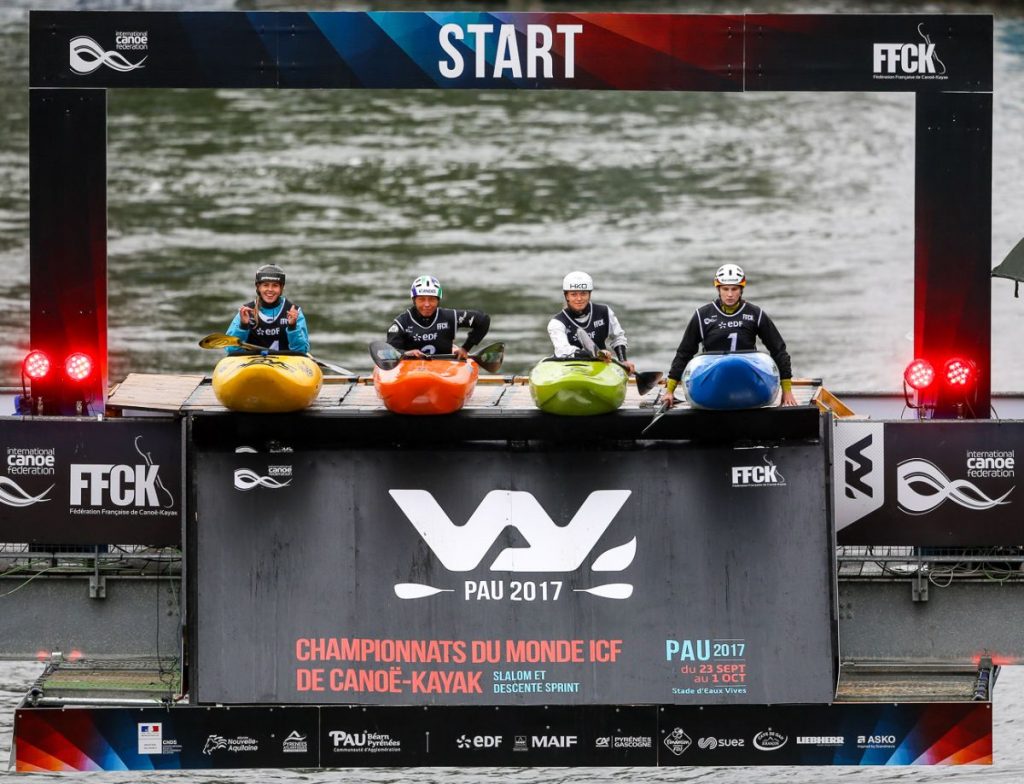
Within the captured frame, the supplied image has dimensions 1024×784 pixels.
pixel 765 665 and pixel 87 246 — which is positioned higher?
pixel 87 246

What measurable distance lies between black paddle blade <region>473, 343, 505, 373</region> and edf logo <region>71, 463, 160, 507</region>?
2603mm

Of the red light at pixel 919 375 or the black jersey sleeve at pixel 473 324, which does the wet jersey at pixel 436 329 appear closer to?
the black jersey sleeve at pixel 473 324

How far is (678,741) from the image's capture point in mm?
14820

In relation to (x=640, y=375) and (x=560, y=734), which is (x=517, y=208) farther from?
(x=560, y=734)

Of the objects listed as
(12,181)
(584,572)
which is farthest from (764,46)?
(12,181)

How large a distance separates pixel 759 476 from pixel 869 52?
3877 mm

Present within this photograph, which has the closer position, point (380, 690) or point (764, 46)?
point (380, 690)

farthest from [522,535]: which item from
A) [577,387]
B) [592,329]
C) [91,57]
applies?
[91,57]

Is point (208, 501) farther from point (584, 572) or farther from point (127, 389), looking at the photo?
point (584, 572)

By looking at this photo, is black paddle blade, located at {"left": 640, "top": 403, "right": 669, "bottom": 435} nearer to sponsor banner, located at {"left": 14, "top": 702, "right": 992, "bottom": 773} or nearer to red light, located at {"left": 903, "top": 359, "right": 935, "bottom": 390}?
sponsor banner, located at {"left": 14, "top": 702, "right": 992, "bottom": 773}

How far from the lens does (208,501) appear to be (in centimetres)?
1476

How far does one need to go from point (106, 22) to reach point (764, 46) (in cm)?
533

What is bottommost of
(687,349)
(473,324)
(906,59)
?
(687,349)

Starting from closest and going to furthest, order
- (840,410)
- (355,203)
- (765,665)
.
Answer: (765,665)
(840,410)
(355,203)
